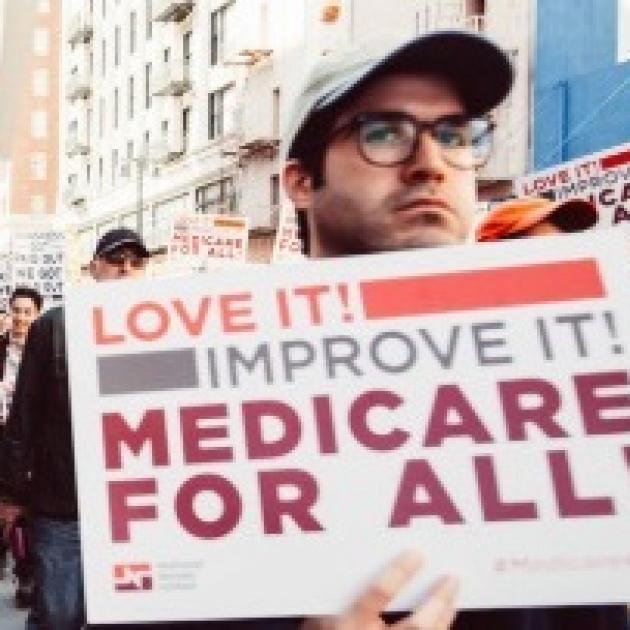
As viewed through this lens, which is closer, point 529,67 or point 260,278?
point 260,278

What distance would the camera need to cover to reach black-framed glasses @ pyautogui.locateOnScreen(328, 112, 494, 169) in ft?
6.55

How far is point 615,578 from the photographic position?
5.53 ft

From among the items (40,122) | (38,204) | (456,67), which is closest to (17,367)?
(456,67)

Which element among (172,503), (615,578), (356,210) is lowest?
(615,578)

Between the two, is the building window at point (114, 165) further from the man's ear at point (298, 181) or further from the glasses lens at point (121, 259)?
the man's ear at point (298, 181)

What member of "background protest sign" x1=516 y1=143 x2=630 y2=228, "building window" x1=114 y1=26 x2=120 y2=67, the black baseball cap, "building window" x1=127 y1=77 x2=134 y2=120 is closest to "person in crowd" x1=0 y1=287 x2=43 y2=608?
the black baseball cap

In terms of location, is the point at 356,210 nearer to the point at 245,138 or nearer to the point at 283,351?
the point at 283,351

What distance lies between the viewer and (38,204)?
10406 centimetres

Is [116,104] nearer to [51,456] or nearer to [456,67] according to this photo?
[51,456]

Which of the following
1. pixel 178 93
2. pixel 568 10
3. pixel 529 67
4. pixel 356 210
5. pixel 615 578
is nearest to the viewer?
pixel 615 578

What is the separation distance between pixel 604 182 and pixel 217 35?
37.1 meters

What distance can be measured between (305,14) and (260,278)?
120 ft

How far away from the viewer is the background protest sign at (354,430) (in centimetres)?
172

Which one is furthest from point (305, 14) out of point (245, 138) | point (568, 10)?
point (568, 10)
